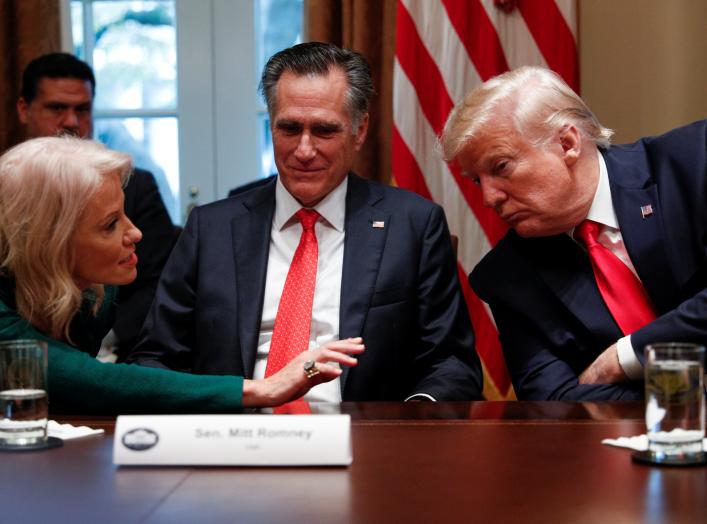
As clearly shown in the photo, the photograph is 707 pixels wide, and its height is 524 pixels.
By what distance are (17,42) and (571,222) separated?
9.78ft

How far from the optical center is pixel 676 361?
60.0 inches

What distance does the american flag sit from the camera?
415 cm

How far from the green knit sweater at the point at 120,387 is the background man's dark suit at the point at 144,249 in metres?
1.69

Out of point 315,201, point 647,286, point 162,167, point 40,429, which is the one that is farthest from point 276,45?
point 40,429

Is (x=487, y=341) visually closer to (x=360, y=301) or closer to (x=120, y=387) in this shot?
(x=360, y=301)

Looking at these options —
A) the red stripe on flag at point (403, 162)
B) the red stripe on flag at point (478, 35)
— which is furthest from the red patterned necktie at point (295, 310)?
the red stripe on flag at point (478, 35)

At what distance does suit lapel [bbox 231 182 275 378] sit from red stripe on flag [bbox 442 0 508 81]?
1.46m

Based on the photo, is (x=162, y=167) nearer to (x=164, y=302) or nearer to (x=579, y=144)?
(x=164, y=302)

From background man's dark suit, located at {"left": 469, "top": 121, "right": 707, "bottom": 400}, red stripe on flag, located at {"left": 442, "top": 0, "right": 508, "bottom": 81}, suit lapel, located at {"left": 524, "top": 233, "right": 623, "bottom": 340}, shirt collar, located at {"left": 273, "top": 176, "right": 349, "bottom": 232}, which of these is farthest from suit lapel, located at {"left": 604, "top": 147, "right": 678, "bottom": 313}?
red stripe on flag, located at {"left": 442, "top": 0, "right": 508, "bottom": 81}

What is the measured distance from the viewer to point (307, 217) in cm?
295

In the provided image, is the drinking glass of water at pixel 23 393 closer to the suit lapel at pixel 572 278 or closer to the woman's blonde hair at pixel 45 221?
the woman's blonde hair at pixel 45 221

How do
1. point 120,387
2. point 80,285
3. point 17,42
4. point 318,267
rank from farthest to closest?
1. point 17,42
2. point 318,267
3. point 80,285
4. point 120,387

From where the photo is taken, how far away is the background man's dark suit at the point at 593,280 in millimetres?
2586

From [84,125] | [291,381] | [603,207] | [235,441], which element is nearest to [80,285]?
[291,381]
